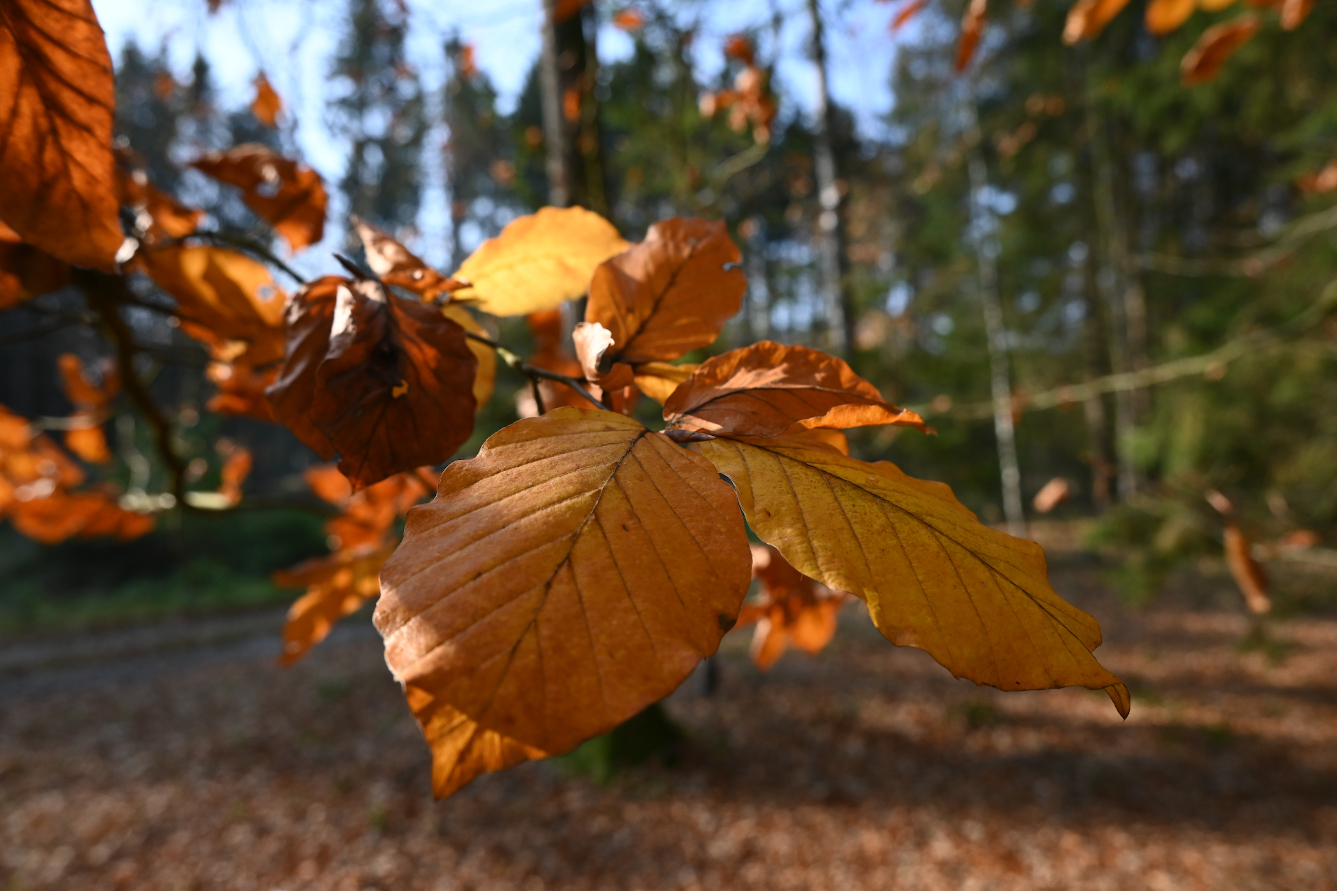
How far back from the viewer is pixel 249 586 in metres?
10.9

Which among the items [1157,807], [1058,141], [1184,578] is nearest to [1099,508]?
[1184,578]

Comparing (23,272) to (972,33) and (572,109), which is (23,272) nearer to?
(972,33)

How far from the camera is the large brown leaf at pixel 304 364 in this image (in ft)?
1.23

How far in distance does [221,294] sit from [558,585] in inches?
19.3

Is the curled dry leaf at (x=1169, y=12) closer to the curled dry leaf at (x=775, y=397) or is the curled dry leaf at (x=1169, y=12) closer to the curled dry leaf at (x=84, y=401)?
the curled dry leaf at (x=775, y=397)

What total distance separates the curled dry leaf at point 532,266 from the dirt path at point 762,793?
3874mm

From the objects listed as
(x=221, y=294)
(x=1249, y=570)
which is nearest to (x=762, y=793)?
(x=1249, y=570)

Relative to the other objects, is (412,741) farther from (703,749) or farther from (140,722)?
(140,722)

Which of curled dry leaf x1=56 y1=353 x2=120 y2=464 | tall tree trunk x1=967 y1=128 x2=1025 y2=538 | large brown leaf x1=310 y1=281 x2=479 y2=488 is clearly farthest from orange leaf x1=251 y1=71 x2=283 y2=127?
tall tree trunk x1=967 y1=128 x2=1025 y2=538

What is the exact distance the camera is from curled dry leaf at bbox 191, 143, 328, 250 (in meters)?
0.69

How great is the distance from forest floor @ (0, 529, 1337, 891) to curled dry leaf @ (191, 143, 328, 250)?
381cm

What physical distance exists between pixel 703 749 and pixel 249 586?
367 inches

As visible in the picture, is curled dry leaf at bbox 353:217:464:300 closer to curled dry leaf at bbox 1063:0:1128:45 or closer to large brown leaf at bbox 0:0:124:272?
large brown leaf at bbox 0:0:124:272

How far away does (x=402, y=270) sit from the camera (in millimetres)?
441
